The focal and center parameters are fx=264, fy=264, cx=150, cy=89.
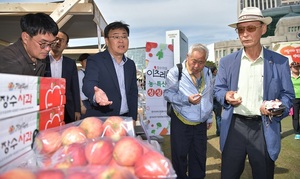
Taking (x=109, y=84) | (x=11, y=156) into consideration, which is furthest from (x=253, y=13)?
(x=11, y=156)

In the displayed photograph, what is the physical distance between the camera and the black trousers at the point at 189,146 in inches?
135

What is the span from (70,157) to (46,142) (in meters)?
0.21

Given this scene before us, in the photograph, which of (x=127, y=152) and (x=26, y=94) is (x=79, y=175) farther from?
(x=26, y=94)

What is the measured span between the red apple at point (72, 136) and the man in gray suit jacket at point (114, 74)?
1080 mm

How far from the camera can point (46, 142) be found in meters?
1.25

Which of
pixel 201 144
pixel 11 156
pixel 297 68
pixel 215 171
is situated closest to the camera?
pixel 11 156

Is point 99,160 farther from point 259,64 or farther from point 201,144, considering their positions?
point 201,144

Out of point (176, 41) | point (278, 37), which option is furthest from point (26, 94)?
point (278, 37)

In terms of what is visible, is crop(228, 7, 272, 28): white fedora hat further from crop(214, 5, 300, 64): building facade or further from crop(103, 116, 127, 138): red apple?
crop(214, 5, 300, 64): building facade

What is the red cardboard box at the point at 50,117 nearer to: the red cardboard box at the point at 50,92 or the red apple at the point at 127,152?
the red cardboard box at the point at 50,92

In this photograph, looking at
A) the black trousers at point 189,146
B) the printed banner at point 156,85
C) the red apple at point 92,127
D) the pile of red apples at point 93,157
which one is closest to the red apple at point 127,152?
the pile of red apples at point 93,157

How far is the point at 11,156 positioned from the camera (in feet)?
3.49

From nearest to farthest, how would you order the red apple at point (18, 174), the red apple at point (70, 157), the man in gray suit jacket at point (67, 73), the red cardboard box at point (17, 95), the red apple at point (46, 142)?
1. the red apple at point (18, 174)
2. the red cardboard box at point (17, 95)
3. the red apple at point (70, 157)
4. the red apple at point (46, 142)
5. the man in gray suit jacket at point (67, 73)

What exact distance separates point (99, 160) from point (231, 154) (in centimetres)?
178
